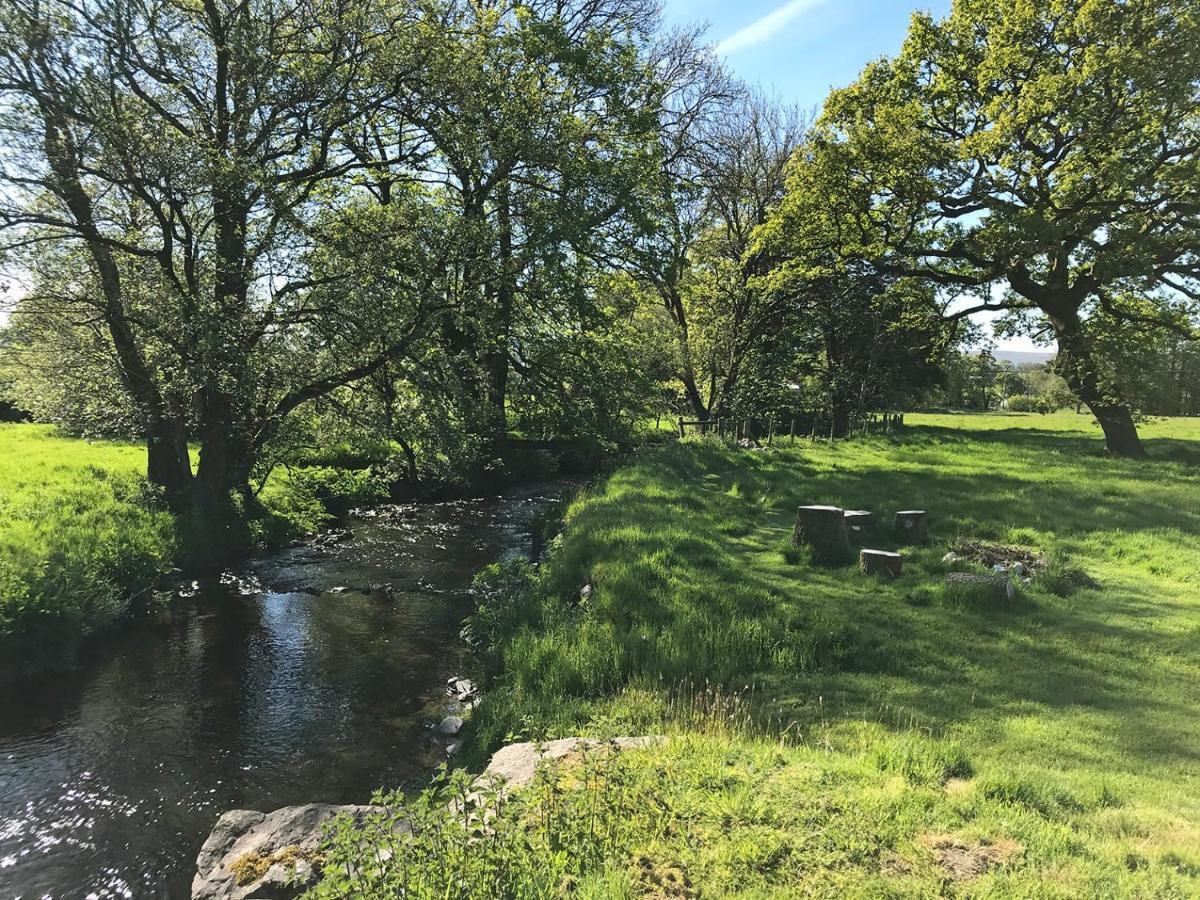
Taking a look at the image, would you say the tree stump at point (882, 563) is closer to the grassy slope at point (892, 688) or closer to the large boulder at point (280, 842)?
the grassy slope at point (892, 688)

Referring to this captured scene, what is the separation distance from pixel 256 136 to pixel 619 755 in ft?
46.8

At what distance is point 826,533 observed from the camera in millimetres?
10742

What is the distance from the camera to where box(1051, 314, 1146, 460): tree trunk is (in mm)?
19953

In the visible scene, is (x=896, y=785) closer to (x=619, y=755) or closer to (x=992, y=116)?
(x=619, y=755)

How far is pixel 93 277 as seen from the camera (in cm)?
1345

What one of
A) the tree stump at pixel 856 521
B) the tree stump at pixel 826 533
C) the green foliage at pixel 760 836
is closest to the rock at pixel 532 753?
the green foliage at pixel 760 836

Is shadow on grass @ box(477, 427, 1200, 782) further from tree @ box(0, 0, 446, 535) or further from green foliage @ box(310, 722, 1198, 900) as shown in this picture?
tree @ box(0, 0, 446, 535)

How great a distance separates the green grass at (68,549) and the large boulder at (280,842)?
6.15 metres

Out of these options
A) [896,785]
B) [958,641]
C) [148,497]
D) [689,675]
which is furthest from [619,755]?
[148,497]

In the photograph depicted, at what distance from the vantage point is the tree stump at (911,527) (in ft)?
38.0

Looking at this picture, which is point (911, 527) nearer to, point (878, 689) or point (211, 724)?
point (878, 689)

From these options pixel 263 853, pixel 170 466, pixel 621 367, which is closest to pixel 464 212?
pixel 621 367

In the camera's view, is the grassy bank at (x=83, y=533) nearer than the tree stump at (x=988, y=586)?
No

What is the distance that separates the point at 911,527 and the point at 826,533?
199 centimetres
